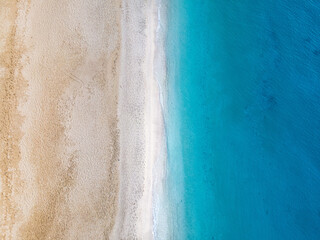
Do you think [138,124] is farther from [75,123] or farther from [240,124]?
[240,124]

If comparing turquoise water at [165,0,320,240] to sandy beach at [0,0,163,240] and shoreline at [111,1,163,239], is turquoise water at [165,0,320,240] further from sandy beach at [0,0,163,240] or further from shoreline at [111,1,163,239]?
sandy beach at [0,0,163,240]

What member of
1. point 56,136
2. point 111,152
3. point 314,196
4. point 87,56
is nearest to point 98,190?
point 111,152

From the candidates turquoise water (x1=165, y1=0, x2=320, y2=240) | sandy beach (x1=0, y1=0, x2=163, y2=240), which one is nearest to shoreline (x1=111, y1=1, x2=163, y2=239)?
sandy beach (x1=0, y1=0, x2=163, y2=240)

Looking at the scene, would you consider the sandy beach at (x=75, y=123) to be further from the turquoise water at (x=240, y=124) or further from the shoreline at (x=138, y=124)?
the turquoise water at (x=240, y=124)

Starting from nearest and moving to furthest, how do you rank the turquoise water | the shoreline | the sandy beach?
the sandy beach, the shoreline, the turquoise water

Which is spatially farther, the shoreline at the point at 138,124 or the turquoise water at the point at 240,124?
the turquoise water at the point at 240,124

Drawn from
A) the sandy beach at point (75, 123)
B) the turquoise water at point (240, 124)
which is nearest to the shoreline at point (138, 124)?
the sandy beach at point (75, 123)

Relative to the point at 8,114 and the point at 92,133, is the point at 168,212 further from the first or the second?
the point at 8,114
